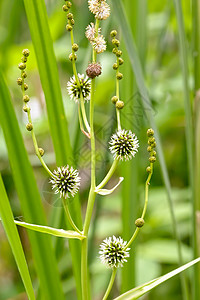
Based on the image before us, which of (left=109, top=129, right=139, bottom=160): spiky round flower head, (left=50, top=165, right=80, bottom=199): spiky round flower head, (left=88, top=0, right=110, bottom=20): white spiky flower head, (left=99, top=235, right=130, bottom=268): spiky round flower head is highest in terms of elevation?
(left=88, top=0, right=110, bottom=20): white spiky flower head

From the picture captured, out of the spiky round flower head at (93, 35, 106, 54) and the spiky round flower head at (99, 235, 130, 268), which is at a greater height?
the spiky round flower head at (93, 35, 106, 54)

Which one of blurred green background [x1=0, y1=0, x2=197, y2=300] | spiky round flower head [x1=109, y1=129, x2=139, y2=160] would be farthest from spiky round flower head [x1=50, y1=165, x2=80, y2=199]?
blurred green background [x1=0, y1=0, x2=197, y2=300]

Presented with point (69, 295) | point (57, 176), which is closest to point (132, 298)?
point (57, 176)

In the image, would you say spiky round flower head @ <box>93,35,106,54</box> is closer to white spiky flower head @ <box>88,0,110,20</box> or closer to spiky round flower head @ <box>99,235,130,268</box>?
white spiky flower head @ <box>88,0,110,20</box>

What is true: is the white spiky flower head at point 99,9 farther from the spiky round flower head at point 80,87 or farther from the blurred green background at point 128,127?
the blurred green background at point 128,127

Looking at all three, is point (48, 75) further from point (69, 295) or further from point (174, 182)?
point (174, 182)

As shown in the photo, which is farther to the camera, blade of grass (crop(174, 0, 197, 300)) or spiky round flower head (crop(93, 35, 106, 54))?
blade of grass (crop(174, 0, 197, 300))

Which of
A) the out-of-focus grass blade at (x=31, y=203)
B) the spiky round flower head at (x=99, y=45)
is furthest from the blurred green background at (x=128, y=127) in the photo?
the spiky round flower head at (x=99, y=45)
